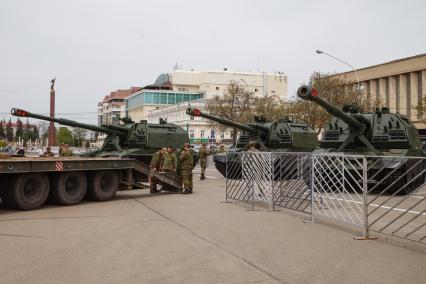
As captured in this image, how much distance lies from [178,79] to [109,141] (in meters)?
84.5

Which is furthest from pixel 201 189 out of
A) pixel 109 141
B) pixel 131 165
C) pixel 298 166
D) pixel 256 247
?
pixel 256 247

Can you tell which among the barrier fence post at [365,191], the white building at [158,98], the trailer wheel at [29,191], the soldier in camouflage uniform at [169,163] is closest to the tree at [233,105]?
the soldier in camouflage uniform at [169,163]

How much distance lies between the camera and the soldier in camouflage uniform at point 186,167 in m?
16.1

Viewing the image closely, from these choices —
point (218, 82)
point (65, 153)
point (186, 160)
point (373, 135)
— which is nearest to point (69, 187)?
point (186, 160)

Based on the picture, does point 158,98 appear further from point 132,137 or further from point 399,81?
point 132,137

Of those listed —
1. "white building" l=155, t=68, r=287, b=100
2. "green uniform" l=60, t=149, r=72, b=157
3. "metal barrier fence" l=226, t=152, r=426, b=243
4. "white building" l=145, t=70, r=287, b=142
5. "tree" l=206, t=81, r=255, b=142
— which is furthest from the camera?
"white building" l=155, t=68, r=287, b=100

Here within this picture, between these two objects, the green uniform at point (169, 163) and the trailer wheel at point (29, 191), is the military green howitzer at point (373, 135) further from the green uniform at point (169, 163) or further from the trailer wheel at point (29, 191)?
the trailer wheel at point (29, 191)

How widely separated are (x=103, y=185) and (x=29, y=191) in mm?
2415

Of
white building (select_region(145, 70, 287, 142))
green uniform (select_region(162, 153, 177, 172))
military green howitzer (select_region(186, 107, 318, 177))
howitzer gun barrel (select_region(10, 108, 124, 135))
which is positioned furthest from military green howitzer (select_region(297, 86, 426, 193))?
white building (select_region(145, 70, 287, 142))

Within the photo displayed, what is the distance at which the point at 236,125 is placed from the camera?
21.3 metres

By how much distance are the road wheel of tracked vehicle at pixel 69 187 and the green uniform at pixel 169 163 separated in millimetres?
3475

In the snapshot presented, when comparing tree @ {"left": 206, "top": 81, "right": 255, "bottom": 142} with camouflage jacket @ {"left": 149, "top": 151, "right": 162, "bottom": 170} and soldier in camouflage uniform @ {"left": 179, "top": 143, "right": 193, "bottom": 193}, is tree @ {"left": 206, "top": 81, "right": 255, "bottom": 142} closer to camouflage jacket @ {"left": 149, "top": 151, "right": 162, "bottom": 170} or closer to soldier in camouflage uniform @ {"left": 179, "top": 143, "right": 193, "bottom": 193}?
camouflage jacket @ {"left": 149, "top": 151, "right": 162, "bottom": 170}

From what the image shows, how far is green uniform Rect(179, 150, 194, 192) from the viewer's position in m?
16.1

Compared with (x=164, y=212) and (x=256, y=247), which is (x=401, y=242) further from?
(x=164, y=212)
